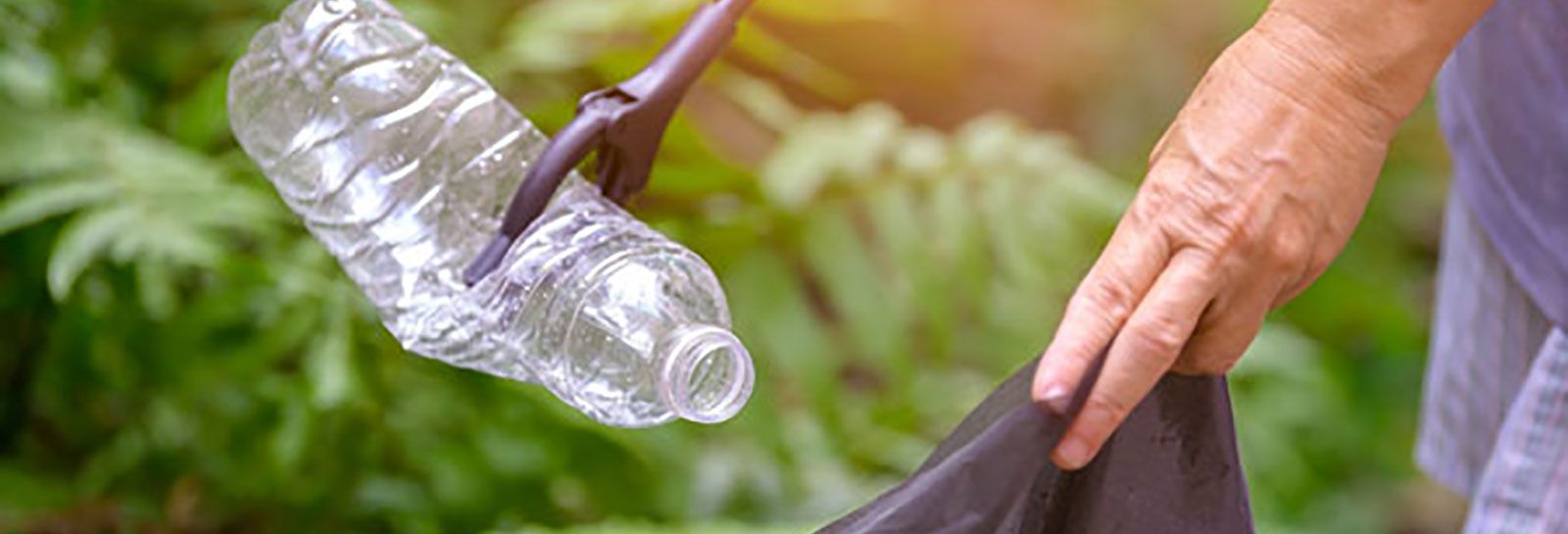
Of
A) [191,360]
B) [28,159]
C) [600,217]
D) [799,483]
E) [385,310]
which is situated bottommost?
[799,483]

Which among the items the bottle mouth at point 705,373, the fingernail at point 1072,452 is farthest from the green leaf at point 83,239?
the fingernail at point 1072,452

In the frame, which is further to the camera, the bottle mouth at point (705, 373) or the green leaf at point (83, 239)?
the green leaf at point (83, 239)

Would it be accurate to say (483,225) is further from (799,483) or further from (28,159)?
(799,483)

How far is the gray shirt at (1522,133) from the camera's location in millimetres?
1030

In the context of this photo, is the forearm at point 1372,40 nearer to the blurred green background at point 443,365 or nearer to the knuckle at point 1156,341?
the knuckle at point 1156,341

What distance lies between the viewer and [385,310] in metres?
1.00

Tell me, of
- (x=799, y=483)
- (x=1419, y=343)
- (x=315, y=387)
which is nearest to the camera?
(x=315, y=387)

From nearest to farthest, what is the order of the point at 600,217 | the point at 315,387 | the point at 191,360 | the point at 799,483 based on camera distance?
the point at 600,217 → the point at 315,387 → the point at 191,360 → the point at 799,483

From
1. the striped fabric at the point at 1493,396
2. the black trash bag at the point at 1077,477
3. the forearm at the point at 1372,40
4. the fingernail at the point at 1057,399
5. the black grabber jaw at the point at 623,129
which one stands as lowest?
the striped fabric at the point at 1493,396

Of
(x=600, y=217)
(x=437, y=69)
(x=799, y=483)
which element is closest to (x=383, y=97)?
(x=437, y=69)

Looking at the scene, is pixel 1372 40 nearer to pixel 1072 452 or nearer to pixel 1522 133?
pixel 1072 452

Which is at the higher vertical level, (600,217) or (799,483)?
(600,217)

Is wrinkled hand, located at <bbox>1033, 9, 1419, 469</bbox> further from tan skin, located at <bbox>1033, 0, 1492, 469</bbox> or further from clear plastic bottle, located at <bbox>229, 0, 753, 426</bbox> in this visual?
clear plastic bottle, located at <bbox>229, 0, 753, 426</bbox>

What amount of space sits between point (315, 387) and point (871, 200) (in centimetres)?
74
